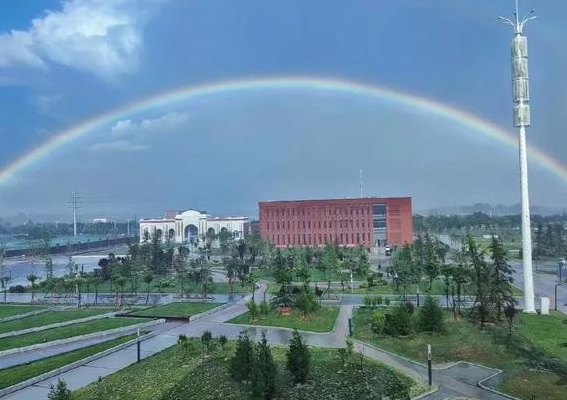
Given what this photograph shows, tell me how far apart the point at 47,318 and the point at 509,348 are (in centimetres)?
2189

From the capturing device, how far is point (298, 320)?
2405 cm

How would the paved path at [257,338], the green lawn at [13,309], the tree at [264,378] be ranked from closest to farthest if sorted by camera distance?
the tree at [264,378]
the paved path at [257,338]
the green lawn at [13,309]

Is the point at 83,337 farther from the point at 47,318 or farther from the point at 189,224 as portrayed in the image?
the point at 189,224

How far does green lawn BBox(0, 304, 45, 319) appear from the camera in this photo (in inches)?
1126

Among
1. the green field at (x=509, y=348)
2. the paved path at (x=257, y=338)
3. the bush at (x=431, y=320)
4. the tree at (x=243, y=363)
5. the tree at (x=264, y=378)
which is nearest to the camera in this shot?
the tree at (x=264, y=378)

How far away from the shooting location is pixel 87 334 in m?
22.4

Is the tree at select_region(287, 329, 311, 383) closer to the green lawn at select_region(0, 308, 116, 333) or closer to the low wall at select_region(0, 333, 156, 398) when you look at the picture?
the low wall at select_region(0, 333, 156, 398)

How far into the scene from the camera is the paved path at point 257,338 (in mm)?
14383

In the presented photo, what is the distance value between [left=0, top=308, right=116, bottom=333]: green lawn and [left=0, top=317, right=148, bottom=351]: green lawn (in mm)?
1578

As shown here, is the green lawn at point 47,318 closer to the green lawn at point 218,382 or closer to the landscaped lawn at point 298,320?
the landscaped lawn at point 298,320

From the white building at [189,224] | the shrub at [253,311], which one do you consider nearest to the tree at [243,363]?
the shrub at [253,311]

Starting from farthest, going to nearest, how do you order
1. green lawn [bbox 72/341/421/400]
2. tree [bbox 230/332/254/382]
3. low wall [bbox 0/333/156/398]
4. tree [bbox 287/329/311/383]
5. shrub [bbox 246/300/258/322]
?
shrub [bbox 246/300/258/322], low wall [bbox 0/333/156/398], tree [bbox 230/332/254/382], tree [bbox 287/329/311/383], green lawn [bbox 72/341/421/400]

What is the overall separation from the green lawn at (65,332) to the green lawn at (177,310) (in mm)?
1269

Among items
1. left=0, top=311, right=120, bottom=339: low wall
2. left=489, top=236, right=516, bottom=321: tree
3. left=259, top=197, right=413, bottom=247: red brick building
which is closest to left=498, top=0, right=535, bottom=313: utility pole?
left=489, top=236, right=516, bottom=321: tree
